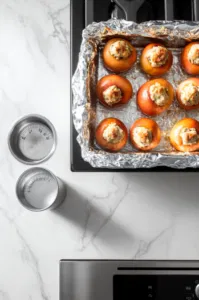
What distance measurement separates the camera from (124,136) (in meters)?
0.99

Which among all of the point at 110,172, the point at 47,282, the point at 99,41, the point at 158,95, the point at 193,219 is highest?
the point at 99,41

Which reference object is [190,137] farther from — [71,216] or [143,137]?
[71,216]

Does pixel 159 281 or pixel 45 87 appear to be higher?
pixel 45 87

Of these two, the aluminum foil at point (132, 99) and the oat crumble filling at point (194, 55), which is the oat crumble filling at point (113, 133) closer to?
the aluminum foil at point (132, 99)

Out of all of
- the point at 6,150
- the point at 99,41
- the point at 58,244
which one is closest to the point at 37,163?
the point at 6,150

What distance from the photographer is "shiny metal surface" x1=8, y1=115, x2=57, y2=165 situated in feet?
3.67

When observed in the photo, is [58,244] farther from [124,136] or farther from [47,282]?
[124,136]

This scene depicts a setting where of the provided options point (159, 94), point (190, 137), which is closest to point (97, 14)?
point (159, 94)

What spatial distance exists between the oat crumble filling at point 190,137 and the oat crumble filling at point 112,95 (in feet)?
0.50

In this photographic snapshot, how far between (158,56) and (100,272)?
492 mm

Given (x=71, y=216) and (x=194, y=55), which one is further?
(x=71, y=216)

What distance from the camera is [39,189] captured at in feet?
3.54

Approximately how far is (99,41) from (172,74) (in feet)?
0.57

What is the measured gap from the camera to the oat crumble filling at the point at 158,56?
99 centimetres
